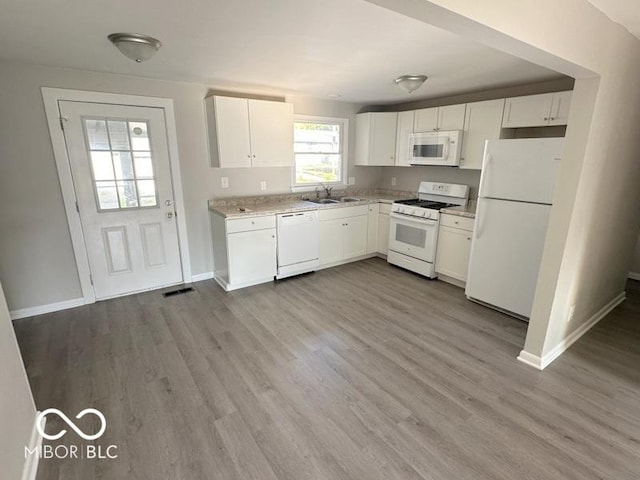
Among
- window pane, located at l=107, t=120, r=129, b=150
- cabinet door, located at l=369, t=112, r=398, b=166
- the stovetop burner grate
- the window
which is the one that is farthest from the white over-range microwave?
window pane, located at l=107, t=120, r=129, b=150

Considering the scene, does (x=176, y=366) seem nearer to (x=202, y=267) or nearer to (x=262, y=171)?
(x=202, y=267)

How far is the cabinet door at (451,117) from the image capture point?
12.5 feet

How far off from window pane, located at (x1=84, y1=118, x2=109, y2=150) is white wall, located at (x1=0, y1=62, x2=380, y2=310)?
1.01ft

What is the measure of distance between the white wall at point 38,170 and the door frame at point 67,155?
46 millimetres

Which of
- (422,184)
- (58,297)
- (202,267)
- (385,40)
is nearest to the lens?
(385,40)

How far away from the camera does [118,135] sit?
3.24 metres

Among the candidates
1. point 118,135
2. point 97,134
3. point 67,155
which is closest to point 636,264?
point 118,135

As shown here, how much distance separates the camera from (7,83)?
2.69 meters

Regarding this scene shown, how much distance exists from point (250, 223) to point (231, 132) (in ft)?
3.42

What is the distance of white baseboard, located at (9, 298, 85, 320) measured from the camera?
3.04 metres

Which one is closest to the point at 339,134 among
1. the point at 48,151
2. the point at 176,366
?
the point at 48,151

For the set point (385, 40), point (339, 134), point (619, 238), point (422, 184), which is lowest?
point (619, 238)

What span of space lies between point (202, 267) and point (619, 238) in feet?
14.5

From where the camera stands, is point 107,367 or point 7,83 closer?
point 107,367
